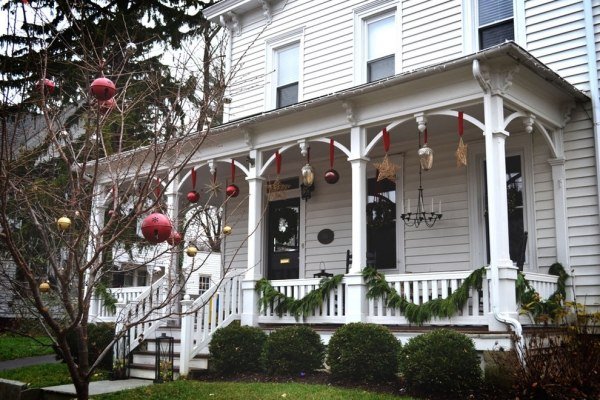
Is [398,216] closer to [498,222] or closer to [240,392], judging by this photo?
[498,222]

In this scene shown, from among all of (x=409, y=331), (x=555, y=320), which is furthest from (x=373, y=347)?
(x=555, y=320)

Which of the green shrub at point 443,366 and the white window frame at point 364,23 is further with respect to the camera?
the white window frame at point 364,23

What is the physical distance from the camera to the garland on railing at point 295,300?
33.1 ft

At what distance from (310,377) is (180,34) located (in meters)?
15.3

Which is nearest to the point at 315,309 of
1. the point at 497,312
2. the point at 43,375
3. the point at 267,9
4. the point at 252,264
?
the point at 252,264

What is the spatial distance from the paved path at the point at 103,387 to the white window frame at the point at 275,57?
695cm

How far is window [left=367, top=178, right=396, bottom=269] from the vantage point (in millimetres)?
12102

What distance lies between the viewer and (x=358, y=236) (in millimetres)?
9875

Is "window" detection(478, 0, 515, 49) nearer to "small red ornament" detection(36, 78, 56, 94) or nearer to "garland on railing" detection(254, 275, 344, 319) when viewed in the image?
"garland on railing" detection(254, 275, 344, 319)

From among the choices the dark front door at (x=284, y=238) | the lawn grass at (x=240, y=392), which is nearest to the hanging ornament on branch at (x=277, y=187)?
the dark front door at (x=284, y=238)

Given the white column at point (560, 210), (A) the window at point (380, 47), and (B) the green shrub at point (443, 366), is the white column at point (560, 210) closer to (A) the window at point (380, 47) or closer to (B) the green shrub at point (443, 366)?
(B) the green shrub at point (443, 366)

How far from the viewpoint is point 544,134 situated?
9.71 meters

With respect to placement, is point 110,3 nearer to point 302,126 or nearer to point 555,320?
point 302,126

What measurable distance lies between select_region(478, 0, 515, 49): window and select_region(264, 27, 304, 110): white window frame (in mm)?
4162
